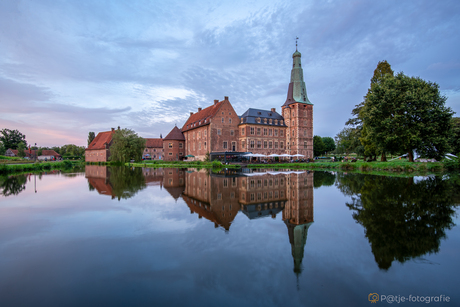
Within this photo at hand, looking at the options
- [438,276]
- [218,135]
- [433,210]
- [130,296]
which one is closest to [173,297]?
[130,296]

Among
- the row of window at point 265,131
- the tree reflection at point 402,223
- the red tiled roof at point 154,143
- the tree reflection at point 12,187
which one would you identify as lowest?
the tree reflection at point 12,187

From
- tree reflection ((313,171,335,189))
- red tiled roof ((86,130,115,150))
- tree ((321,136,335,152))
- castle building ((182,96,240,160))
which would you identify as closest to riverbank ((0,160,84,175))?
red tiled roof ((86,130,115,150))

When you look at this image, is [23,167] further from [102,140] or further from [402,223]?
[402,223]

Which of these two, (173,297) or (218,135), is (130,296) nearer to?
(173,297)

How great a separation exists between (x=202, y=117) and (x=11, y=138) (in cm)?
6409

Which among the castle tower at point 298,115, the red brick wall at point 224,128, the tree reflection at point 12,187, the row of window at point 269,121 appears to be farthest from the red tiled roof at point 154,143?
the tree reflection at point 12,187

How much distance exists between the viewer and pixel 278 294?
311 centimetres

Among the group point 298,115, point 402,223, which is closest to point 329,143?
point 298,115

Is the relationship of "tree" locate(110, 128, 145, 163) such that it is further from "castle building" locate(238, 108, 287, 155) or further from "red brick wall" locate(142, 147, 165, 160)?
"red brick wall" locate(142, 147, 165, 160)

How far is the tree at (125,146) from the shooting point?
153ft

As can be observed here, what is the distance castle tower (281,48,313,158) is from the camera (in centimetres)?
5482

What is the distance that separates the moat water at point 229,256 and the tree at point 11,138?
291ft

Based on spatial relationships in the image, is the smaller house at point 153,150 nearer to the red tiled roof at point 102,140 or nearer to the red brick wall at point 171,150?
the red tiled roof at point 102,140

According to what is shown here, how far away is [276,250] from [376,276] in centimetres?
164
